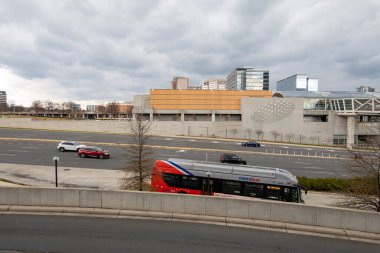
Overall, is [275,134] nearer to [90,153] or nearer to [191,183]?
[90,153]

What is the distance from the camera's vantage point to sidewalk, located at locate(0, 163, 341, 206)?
20031 millimetres

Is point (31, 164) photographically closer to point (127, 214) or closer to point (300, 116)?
point (127, 214)

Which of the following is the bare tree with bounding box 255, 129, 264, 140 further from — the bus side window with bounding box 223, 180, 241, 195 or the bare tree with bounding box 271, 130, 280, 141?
the bus side window with bounding box 223, 180, 241, 195

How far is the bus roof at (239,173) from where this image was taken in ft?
50.8

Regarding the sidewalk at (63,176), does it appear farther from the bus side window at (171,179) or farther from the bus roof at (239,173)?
the bus roof at (239,173)

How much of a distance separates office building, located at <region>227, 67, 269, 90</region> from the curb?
585 feet

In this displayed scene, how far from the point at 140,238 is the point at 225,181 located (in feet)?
27.9

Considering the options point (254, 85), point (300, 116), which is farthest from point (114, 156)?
point (254, 85)

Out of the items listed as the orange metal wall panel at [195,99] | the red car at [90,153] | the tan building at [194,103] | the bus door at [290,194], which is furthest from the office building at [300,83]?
the bus door at [290,194]

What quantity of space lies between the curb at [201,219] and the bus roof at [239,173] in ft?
17.1

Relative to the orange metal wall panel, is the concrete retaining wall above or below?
below

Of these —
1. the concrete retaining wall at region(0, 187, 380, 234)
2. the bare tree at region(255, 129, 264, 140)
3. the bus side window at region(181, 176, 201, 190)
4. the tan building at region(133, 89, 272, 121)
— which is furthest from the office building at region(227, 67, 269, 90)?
the concrete retaining wall at region(0, 187, 380, 234)

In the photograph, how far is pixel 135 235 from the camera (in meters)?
8.73

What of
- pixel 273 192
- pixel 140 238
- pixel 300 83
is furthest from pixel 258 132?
pixel 300 83
